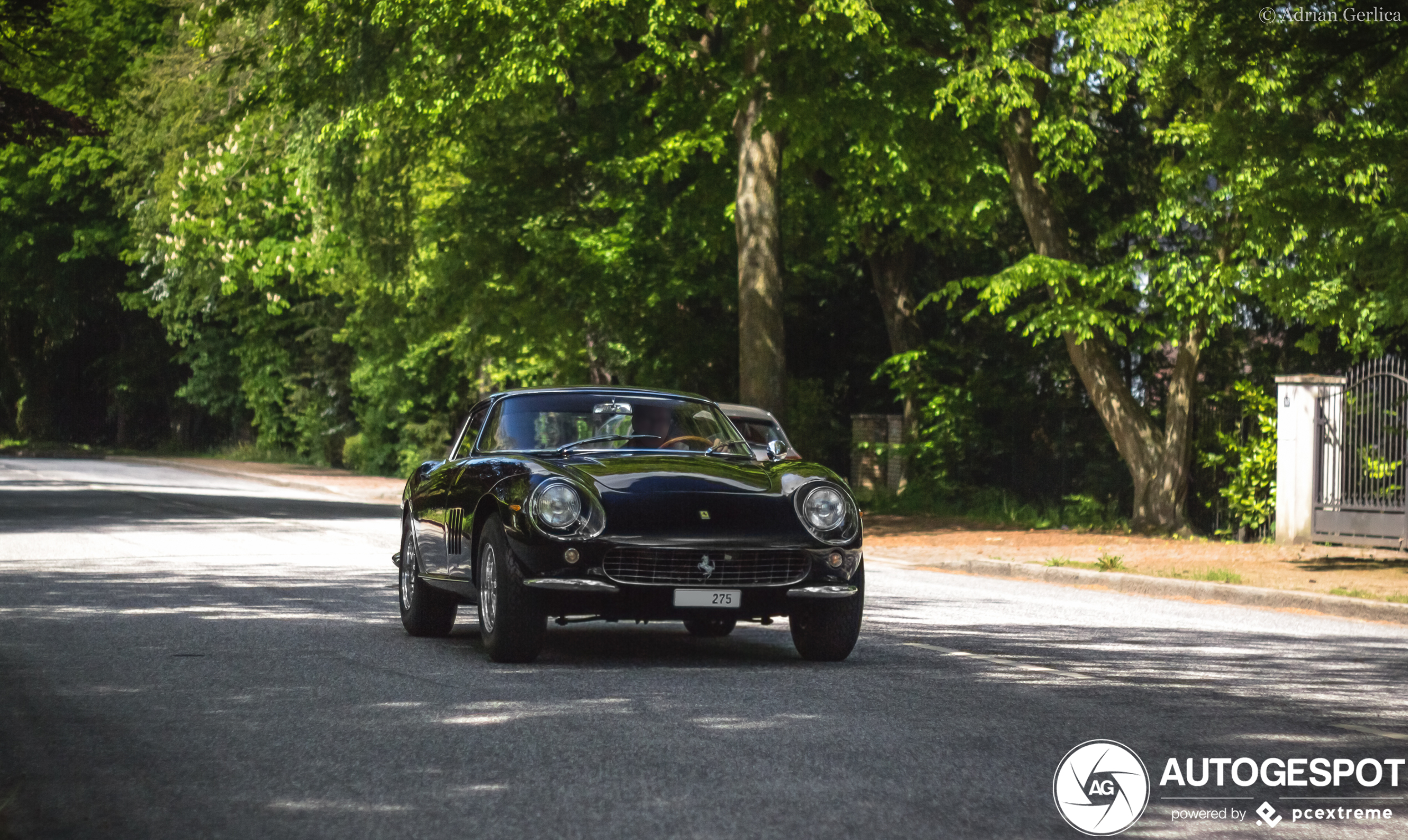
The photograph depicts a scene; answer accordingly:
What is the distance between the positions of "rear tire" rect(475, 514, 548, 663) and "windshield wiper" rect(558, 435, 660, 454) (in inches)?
28.8

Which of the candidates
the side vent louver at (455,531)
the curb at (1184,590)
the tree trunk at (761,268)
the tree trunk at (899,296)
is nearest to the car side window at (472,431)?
the side vent louver at (455,531)

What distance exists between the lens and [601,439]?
9.48 metres

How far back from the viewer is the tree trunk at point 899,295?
2973 cm

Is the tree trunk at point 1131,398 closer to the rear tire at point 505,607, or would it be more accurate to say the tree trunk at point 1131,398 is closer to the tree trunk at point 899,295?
the tree trunk at point 899,295

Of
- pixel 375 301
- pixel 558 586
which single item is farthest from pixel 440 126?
pixel 558 586

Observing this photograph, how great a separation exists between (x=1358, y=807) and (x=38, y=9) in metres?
18.3

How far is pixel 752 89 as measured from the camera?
21.6m

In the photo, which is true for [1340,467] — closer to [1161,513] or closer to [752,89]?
[1161,513]

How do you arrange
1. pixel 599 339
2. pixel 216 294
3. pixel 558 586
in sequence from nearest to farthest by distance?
pixel 558 586 → pixel 599 339 → pixel 216 294

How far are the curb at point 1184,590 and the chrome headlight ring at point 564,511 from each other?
7359mm

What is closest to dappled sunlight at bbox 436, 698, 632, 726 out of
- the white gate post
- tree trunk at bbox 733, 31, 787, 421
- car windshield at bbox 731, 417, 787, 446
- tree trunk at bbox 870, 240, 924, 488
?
car windshield at bbox 731, 417, 787, 446

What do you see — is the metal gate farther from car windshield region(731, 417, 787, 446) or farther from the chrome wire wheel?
the chrome wire wheel

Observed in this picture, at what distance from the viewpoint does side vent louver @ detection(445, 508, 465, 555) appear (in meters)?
9.27

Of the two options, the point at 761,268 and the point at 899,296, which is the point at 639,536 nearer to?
the point at 761,268
